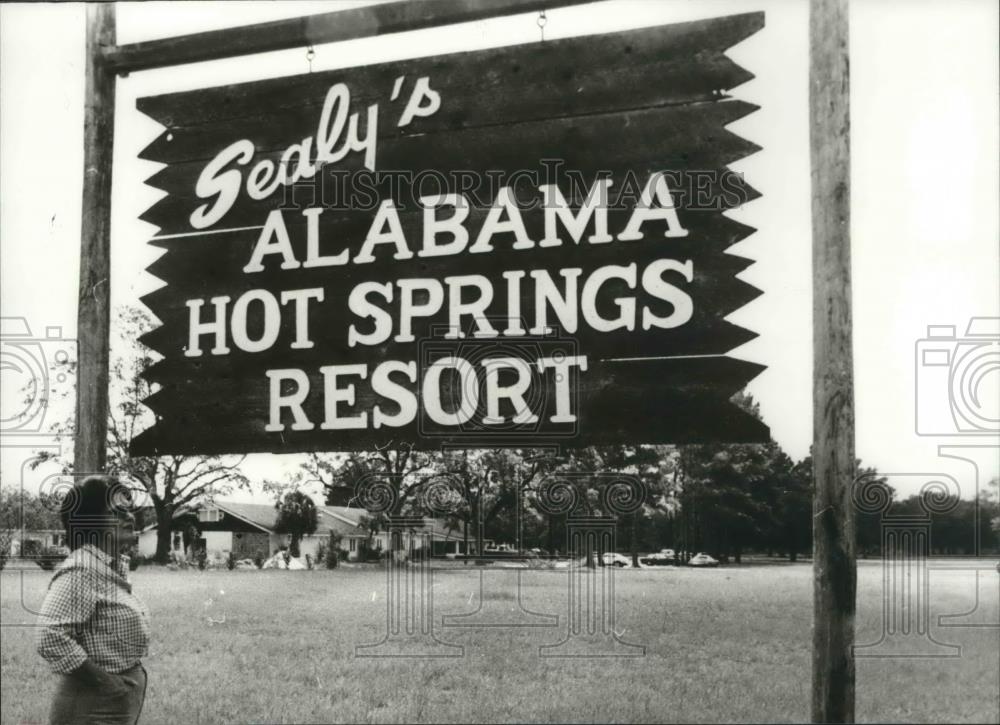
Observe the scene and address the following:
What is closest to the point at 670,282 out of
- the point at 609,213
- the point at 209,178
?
the point at 609,213

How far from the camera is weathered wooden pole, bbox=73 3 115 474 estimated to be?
14.3ft

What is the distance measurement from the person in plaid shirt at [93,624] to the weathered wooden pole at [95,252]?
0.86 meters

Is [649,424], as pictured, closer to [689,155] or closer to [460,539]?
[689,155]

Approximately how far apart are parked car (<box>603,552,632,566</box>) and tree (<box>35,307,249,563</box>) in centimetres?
182

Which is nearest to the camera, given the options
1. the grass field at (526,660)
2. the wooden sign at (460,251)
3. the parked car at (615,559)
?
the wooden sign at (460,251)

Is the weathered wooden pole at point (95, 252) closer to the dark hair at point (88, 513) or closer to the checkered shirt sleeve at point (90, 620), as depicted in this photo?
the dark hair at point (88, 513)

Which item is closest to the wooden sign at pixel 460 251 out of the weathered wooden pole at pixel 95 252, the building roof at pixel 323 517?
the weathered wooden pole at pixel 95 252

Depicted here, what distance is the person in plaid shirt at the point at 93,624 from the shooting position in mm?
3334

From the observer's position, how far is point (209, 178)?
172 inches

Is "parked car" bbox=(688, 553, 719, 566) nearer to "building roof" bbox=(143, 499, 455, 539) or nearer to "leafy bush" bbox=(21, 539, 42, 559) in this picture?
"building roof" bbox=(143, 499, 455, 539)

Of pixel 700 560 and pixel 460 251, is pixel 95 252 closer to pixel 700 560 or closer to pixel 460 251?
pixel 460 251

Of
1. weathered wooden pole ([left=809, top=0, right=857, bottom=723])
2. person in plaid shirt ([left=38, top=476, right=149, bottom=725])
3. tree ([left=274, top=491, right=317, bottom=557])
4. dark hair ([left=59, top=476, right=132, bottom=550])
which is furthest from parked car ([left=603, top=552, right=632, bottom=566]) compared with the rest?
dark hair ([left=59, top=476, right=132, bottom=550])

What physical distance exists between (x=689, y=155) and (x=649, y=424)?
105 centimetres

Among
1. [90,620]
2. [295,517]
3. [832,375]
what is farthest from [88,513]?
[832,375]
